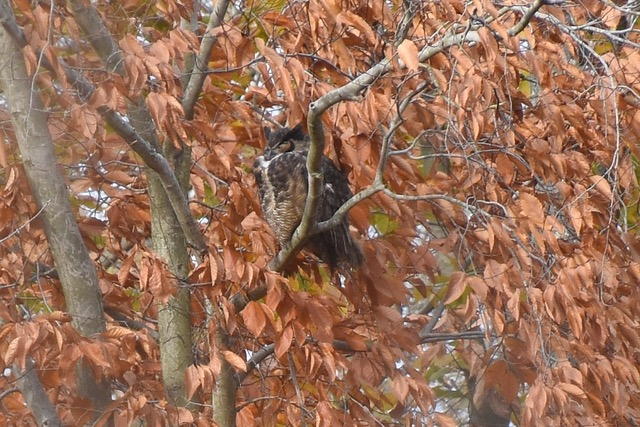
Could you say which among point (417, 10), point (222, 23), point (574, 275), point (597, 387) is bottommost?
point (597, 387)

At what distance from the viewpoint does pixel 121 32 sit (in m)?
4.32

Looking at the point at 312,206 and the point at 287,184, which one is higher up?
the point at 287,184

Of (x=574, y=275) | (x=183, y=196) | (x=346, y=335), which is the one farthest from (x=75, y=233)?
(x=574, y=275)

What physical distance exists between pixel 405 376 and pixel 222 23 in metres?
1.67

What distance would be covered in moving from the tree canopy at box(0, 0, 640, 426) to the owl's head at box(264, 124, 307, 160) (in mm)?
135

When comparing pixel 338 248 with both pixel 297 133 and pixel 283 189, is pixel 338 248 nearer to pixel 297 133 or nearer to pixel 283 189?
pixel 283 189

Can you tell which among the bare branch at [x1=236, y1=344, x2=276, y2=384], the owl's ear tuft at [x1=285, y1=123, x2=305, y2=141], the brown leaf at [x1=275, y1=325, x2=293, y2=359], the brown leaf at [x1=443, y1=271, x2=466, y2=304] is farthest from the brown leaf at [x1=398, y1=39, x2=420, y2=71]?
the owl's ear tuft at [x1=285, y1=123, x2=305, y2=141]

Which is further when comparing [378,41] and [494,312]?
[378,41]

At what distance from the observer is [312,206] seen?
3838mm

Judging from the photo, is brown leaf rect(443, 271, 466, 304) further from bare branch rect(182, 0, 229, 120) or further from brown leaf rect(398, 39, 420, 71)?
bare branch rect(182, 0, 229, 120)

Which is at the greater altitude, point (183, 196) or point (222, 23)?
point (222, 23)

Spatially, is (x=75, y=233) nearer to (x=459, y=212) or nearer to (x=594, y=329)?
(x=459, y=212)

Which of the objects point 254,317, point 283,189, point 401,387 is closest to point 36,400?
point 254,317

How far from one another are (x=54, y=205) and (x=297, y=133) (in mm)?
1546
